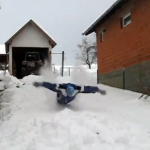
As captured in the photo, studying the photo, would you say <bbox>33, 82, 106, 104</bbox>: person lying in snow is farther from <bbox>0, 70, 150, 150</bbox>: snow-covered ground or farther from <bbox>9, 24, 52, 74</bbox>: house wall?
Answer: <bbox>9, 24, 52, 74</bbox>: house wall

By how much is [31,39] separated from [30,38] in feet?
0.40

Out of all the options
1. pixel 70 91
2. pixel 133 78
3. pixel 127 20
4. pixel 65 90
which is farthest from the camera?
pixel 127 20

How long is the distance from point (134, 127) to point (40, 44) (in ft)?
63.7

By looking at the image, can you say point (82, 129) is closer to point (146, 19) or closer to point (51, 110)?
point (51, 110)

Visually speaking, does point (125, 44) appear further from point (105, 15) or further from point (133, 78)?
point (105, 15)

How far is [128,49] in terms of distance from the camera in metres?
15.4

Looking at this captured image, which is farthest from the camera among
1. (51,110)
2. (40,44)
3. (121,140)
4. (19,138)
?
(40,44)

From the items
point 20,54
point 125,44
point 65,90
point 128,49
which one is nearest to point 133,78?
point 128,49

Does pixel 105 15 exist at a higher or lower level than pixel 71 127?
higher

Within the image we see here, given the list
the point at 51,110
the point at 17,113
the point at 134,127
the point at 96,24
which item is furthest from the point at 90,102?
the point at 96,24

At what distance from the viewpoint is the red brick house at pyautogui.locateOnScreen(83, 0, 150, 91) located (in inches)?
539

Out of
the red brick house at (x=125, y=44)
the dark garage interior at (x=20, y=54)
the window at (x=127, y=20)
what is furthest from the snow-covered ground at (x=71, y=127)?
the dark garage interior at (x=20, y=54)

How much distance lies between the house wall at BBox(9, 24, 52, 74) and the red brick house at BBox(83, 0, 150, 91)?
→ 22.5 feet

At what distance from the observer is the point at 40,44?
85.3 ft
